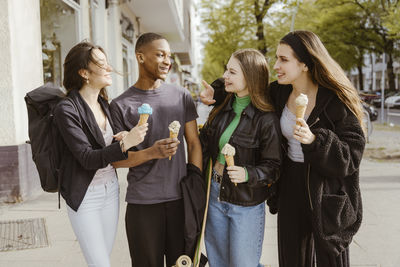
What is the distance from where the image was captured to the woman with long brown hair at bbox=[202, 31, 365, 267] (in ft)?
7.05

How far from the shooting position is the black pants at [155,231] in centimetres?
236

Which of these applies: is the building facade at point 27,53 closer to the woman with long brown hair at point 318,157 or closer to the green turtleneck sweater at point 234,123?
the green turtleneck sweater at point 234,123

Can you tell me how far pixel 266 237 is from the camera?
4.18 m

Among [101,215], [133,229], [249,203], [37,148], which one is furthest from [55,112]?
[249,203]

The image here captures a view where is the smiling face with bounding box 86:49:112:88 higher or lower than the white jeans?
higher

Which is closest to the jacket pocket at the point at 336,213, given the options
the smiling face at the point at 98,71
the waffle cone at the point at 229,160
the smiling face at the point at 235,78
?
the waffle cone at the point at 229,160

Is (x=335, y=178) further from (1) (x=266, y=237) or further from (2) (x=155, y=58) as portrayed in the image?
(1) (x=266, y=237)

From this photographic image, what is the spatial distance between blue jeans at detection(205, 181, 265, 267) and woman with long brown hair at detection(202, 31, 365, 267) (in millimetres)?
225

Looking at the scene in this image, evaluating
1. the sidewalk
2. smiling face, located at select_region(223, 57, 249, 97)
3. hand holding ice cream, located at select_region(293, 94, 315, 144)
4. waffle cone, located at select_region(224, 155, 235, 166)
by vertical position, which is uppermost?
smiling face, located at select_region(223, 57, 249, 97)

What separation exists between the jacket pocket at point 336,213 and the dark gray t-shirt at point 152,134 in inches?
35.3

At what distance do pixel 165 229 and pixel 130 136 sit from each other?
2.35ft

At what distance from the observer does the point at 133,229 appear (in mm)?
2400

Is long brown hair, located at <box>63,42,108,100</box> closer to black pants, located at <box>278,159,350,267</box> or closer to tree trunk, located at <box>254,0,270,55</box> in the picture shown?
black pants, located at <box>278,159,350,267</box>

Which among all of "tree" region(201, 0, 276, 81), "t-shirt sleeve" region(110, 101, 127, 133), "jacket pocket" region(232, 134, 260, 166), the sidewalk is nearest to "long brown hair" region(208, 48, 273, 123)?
"jacket pocket" region(232, 134, 260, 166)
